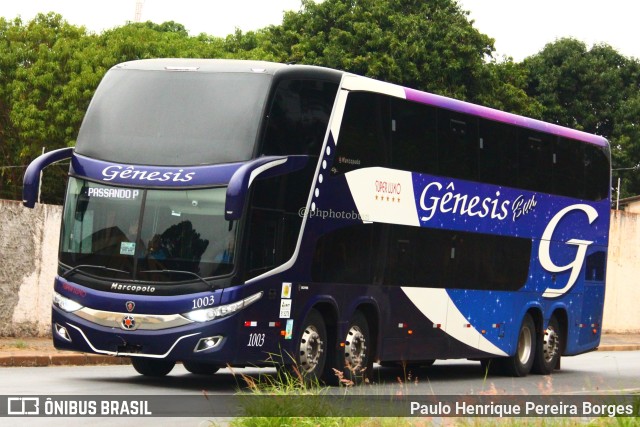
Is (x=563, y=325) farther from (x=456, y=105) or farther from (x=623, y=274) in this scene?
(x=623, y=274)

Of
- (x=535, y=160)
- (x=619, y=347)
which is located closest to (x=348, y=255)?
(x=535, y=160)

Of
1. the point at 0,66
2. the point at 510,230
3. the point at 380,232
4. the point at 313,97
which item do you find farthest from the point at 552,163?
the point at 0,66

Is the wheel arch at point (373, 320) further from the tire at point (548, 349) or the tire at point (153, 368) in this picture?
the tire at point (548, 349)

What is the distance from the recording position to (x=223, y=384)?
17.2 metres

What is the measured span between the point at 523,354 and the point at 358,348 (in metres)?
5.75

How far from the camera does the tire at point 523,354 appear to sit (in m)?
22.2

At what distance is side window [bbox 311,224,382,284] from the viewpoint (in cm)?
1691

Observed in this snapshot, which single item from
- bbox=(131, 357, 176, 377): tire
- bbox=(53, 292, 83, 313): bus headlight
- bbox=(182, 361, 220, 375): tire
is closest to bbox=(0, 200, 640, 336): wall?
bbox=(182, 361, 220, 375): tire

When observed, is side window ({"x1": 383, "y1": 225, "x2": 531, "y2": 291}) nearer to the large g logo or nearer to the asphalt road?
the large g logo

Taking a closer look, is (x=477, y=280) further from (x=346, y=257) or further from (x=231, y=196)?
(x=231, y=196)

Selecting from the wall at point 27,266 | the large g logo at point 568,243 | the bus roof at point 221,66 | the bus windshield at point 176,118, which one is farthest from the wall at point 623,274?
the bus windshield at point 176,118

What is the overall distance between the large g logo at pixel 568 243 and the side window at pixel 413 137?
4.08 m

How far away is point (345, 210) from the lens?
680 inches

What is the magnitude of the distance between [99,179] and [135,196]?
0.54 meters
